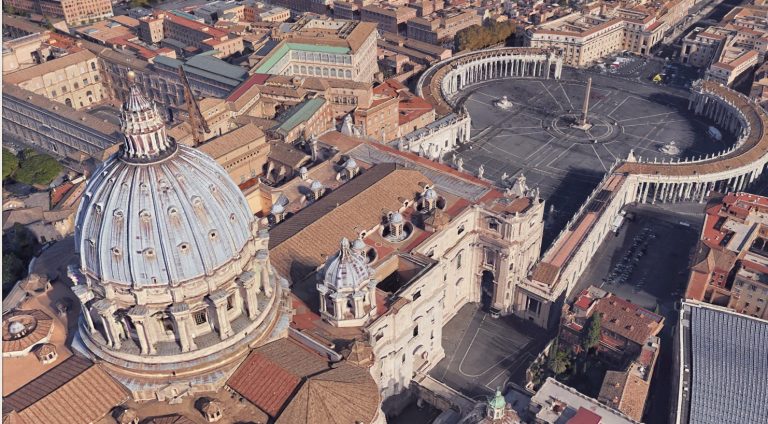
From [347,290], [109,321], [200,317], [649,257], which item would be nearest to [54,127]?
[109,321]

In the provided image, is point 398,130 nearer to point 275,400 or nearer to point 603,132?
point 603,132

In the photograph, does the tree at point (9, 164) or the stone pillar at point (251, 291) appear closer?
the stone pillar at point (251, 291)

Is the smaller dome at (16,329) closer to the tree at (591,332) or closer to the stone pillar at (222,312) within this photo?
the stone pillar at (222,312)

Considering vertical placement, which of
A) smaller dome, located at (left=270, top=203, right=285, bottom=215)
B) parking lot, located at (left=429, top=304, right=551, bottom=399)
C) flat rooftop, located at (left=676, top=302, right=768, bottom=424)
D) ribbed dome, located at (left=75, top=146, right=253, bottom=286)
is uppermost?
ribbed dome, located at (left=75, top=146, right=253, bottom=286)

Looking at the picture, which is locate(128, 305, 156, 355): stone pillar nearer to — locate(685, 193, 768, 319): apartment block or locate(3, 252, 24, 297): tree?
locate(3, 252, 24, 297): tree

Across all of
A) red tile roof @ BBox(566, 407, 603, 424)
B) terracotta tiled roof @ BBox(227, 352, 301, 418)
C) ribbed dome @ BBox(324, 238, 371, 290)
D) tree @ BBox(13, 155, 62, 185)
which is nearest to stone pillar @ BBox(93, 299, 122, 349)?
terracotta tiled roof @ BBox(227, 352, 301, 418)

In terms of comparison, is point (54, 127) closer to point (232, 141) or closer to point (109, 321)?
point (232, 141)

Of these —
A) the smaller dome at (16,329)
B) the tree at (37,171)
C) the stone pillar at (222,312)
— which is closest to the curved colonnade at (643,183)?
the stone pillar at (222,312)
